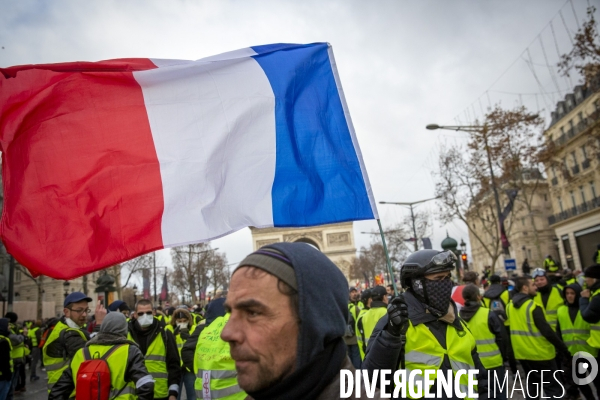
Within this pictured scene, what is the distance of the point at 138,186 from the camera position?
12.0ft

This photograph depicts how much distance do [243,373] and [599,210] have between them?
41003mm

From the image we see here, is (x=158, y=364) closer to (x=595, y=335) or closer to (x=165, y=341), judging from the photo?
(x=165, y=341)

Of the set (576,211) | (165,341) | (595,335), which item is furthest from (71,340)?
(576,211)

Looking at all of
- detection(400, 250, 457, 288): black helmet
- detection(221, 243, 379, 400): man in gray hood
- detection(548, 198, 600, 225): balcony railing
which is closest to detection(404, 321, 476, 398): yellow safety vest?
detection(400, 250, 457, 288): black helmet

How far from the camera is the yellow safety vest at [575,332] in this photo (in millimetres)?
7164

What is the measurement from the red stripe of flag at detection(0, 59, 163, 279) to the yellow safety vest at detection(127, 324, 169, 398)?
348 cm

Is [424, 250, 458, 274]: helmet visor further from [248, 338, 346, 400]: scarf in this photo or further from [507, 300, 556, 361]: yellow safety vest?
[507, 300, 556, 361]: yellow safety vest

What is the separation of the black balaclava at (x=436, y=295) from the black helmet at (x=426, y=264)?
0.08m

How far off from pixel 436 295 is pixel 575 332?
5.27 metres

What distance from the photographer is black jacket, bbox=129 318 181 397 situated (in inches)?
259

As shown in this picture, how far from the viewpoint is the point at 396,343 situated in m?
2.87

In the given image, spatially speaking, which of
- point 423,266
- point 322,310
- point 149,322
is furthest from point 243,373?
point 149,322

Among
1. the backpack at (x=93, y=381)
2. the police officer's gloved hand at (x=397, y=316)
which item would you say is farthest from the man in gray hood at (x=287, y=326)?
the backpack at (x=93, y=381)

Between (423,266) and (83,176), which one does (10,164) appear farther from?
(423,266)
